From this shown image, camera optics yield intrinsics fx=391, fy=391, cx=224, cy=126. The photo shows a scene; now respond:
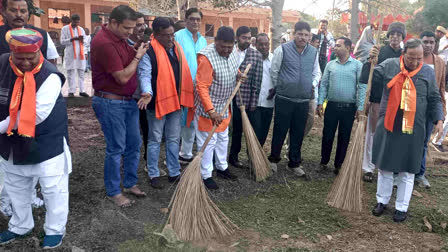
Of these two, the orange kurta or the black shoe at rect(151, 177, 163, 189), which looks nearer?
the orange kurta

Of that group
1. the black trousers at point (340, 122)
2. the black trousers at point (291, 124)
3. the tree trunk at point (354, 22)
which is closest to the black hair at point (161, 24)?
the black trousers at point (291, 124)

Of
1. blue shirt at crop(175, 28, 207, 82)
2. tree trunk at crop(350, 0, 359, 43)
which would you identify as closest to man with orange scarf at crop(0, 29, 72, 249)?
blue shirt at crop(175, 28, 207, 82)

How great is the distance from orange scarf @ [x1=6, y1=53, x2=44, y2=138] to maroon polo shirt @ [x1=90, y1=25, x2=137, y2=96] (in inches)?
31.1

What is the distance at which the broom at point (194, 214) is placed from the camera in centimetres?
340

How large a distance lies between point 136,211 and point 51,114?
140 cm

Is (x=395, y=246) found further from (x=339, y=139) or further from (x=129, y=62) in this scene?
(x=129, y=62)

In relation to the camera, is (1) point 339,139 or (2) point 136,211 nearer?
(2) point 136,211

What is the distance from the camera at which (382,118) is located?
4035 mm

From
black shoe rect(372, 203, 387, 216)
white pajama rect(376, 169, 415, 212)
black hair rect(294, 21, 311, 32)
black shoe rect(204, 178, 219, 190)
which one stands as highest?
black hair rect(294, 21, 311, 32)

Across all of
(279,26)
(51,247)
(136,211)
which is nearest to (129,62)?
(136,211)

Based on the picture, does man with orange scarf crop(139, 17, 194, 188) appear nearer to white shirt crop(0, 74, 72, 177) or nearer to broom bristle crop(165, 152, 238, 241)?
broom bristle crop(165, 152, 238, 241)

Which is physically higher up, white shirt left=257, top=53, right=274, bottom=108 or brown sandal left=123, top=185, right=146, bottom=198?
white shirt left=257, top=53, right=274, bottom=108

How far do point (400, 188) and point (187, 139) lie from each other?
2647mm

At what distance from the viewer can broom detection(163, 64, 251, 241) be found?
3398 millimetres
